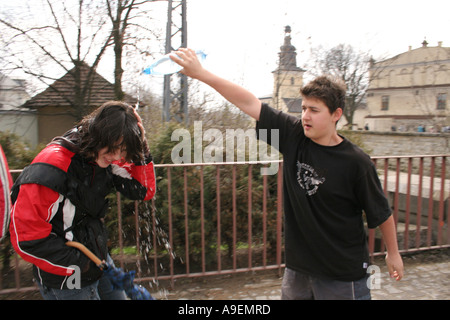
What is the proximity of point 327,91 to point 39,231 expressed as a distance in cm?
160

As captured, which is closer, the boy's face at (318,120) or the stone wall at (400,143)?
the boy's face at (318,120)

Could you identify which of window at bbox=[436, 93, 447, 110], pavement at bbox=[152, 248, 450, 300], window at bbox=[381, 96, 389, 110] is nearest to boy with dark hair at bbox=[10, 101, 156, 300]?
pavement at bbox=[152, 248, 450, 300]

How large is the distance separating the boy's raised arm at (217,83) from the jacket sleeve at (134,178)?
642mm

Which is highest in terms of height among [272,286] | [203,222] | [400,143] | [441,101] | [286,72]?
[286,72]

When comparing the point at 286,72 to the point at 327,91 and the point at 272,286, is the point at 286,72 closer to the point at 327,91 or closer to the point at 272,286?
the point at 272,286

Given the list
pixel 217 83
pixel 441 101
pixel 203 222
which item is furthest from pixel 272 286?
pixel 441 101

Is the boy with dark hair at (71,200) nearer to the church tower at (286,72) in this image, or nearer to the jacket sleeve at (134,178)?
the jacket sleeve at (134,178)

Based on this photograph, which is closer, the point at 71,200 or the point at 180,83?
the point at 71,200

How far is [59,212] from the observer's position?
5.48 ft

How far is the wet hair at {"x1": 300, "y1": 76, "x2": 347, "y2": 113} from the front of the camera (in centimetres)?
189

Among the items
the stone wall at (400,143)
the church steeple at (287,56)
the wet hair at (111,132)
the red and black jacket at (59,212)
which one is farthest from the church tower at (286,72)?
the red and black jacket at (59,212)

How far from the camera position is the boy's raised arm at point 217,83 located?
179cm

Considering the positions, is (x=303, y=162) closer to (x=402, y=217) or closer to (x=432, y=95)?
(x=402, y=217)
